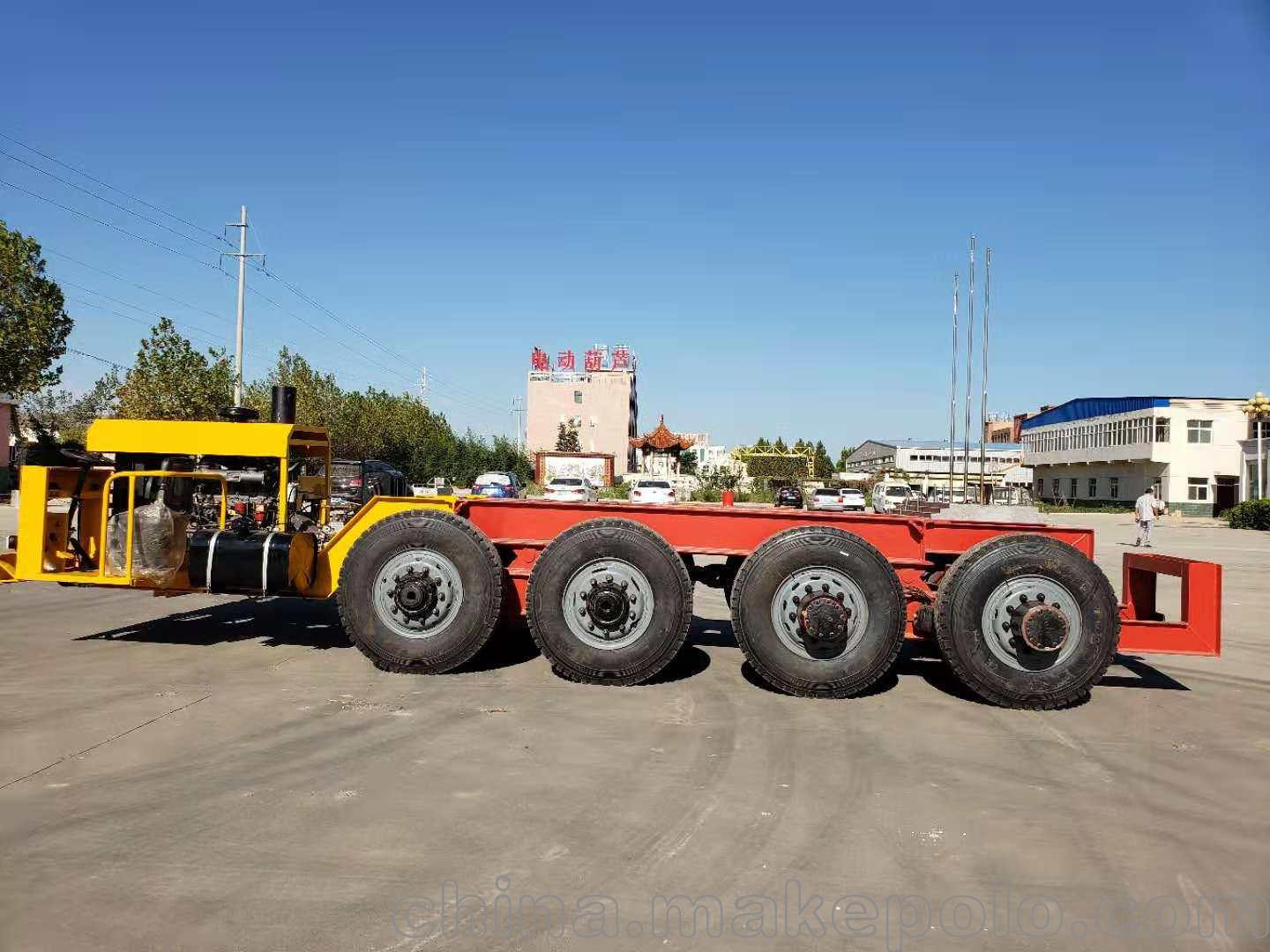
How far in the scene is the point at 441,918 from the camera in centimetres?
326

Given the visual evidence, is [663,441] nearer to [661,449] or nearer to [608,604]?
[661,449]

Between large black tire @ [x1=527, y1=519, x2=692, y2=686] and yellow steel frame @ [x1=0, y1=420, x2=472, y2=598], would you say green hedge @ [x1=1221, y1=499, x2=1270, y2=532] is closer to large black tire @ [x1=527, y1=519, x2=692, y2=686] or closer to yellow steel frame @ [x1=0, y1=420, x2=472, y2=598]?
large black tire @ [x1=527, y1=519, x2=692, y2=686]

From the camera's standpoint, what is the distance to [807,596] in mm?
6309

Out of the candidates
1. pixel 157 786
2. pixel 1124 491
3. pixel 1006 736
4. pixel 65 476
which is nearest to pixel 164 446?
pixel 65 476

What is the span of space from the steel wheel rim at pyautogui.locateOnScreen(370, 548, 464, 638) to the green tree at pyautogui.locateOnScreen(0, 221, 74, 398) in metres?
32.4

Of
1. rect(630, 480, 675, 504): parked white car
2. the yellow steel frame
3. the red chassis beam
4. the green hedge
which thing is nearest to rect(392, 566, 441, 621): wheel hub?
the red chassis beam

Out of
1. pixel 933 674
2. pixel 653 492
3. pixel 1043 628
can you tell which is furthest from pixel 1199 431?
pixel 1043 628

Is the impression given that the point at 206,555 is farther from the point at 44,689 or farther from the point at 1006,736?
the point at 1006,736

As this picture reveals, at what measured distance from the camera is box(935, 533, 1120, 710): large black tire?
6254 mm

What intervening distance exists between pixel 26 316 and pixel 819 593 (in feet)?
116

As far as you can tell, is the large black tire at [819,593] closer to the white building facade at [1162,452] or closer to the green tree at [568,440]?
the white building facade at [1162,452]

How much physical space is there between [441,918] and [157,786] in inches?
84.9

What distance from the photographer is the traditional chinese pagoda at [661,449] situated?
67125 mm

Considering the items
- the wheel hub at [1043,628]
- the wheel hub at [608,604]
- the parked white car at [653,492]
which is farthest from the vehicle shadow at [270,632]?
the parked white car at [653,492]
